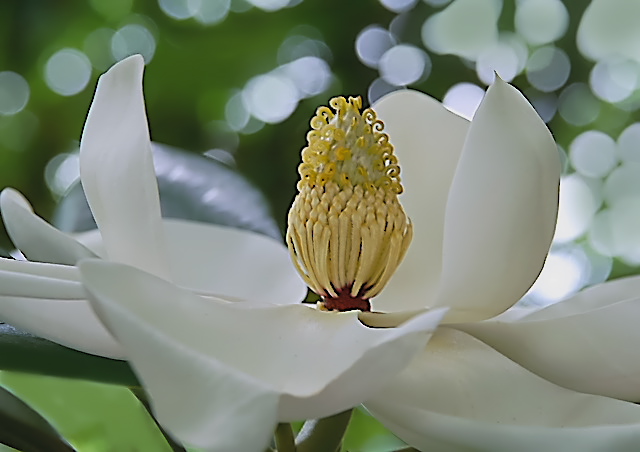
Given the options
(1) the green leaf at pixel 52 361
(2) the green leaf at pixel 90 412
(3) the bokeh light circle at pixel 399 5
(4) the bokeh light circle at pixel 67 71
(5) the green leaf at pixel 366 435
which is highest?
(3) the bokeh light circle at pixel 399 5

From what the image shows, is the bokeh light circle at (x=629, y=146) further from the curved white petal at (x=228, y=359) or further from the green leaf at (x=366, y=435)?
the curved white petal at (x=228, y=359)

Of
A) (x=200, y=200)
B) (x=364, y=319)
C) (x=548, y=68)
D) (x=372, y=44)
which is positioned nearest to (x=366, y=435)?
(x=200, y=200)

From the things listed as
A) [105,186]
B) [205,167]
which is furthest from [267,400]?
[205,167]

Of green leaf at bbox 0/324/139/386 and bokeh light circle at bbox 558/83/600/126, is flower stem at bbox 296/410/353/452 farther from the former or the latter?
bokeh light circle at bbox 558/83/600/126

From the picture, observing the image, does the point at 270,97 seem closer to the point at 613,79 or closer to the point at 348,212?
the point at 613,79

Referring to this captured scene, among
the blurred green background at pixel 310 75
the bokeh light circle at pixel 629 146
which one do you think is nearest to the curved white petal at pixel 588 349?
the blurred green background at pixel 310 75
